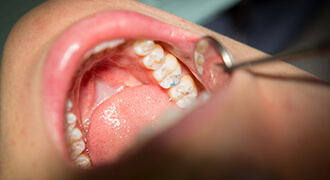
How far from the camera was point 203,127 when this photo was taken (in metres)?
0.45

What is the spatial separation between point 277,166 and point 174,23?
0.43 meters

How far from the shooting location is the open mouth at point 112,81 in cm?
55

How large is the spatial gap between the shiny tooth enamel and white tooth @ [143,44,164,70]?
0.11 m

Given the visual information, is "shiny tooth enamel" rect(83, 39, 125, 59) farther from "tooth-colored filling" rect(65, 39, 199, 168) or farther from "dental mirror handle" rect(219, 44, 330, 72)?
"dental mirror handle" rect(219, 44, 330, 72)

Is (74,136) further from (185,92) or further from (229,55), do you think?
(229,55)

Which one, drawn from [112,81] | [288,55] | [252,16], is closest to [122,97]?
[112,81]

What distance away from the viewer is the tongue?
0.82 m

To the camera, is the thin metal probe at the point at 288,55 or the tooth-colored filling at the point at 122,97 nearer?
the thin metal probe at the point at 288,55

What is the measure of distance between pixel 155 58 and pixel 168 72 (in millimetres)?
76

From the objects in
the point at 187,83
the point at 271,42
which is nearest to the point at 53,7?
the point at 187,83

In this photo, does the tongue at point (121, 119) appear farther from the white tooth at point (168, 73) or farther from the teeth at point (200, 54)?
the teeth at point (200, 54)

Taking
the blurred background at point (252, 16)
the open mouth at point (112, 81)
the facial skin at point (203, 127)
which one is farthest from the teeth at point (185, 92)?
the blurred background at point (252, 16)

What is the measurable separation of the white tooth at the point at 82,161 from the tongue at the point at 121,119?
0.05 meters

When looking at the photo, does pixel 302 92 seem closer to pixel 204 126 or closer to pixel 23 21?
pixel 204 126
